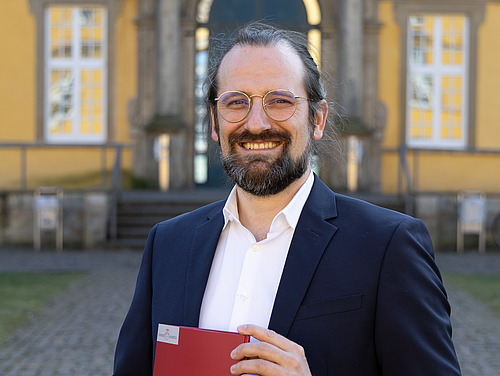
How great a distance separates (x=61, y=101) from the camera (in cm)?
1529

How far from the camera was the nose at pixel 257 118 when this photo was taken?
6.28 feet

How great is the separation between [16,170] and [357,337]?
14.0m

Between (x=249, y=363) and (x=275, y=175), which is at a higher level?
(x=275, y=175)

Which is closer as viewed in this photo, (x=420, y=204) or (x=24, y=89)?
(x=420, y=204)

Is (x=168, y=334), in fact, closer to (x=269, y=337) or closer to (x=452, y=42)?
(x=269, y=337)

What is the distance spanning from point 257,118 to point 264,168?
0.13m

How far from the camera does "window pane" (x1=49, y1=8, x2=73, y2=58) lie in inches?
593

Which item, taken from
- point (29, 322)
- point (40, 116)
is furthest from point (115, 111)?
point (29, 322)

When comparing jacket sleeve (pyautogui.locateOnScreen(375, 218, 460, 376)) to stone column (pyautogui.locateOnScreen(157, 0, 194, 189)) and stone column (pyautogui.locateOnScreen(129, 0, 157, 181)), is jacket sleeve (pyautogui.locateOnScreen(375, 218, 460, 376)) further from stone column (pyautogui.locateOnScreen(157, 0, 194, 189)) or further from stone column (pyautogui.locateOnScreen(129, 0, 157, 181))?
stone column (pyautogui.locateOnScreen(129, 0, 157, 181))

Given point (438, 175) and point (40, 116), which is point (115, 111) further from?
point (438, 175)

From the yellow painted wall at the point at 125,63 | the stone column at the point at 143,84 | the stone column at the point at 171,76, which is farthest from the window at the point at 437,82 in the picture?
the yellow painted wall at the point at 125,63

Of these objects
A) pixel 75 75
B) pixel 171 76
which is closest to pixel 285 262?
pixel 171 76

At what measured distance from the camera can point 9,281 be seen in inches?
329

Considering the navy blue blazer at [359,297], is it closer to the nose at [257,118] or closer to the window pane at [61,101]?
the nose at [257,118]
